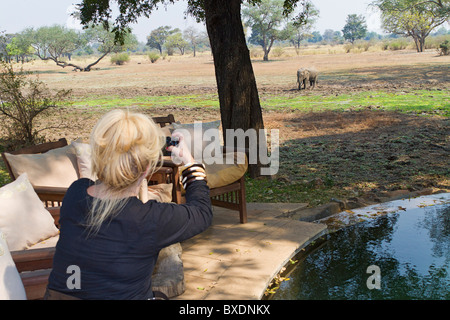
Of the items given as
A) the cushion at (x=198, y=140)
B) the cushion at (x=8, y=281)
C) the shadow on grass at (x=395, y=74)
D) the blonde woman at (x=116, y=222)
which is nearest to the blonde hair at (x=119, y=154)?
the blonde woman at (x=116, y=222)

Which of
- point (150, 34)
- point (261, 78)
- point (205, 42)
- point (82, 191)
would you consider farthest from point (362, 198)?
point (205, 42)

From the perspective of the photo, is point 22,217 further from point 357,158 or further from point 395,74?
point 395,74

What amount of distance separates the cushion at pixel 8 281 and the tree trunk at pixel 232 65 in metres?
4.66

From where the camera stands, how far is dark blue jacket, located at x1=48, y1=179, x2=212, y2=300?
5.70 ft

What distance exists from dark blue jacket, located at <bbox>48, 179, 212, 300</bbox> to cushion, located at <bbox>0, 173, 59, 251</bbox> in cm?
137

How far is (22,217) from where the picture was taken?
10.3 feet

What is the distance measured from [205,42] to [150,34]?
1850 cm

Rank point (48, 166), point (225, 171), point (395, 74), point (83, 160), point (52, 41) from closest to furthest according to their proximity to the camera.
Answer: point (48, 166) < point (83, 160) < point (225, 171) < point (395, 74) < point (52, 41)

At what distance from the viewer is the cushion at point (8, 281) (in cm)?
214

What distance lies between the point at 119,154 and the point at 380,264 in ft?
8.12

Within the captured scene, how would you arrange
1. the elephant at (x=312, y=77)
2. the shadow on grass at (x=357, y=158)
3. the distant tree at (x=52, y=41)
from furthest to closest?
1. the distant tree at (x=52, y=41)
2. the elephant at (x=312, y=77)
3. the shadow on grass at (x=357, y=158)
